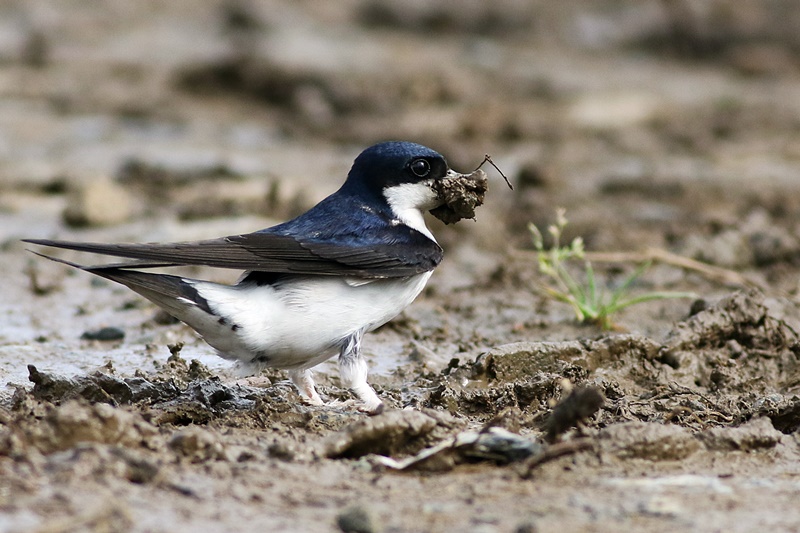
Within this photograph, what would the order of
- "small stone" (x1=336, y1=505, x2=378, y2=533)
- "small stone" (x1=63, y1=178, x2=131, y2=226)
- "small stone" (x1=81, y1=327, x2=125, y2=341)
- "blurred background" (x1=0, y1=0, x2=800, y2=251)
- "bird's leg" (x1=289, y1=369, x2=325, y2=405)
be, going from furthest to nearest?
"blurred background" (x1=0, y1=0, x2=800, y2=251) < "small stone" (x1=63, y1=178, x2=131, y2=226) < "small stone" (x1=81, y1=327, x2=125, y2=341) < "bird's leg" (x1=289, y1=369, x2=325, y2=405) < "small stone" (x1=336, y1=505, x2=378, y2=533)

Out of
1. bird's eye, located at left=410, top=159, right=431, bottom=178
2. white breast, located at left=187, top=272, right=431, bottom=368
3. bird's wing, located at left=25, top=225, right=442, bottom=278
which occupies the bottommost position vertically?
white breast, located at left=187, top=272, right=431, bottom=368

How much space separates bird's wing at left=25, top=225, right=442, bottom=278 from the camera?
4026mm

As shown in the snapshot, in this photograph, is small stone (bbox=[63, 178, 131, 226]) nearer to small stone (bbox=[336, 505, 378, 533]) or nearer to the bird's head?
the bird's head

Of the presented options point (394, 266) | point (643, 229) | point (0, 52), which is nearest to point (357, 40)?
point (0, 52)

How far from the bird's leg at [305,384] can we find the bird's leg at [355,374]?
0.78ft

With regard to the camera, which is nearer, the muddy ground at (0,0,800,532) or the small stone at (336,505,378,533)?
the small stone at (336,505,378,533)

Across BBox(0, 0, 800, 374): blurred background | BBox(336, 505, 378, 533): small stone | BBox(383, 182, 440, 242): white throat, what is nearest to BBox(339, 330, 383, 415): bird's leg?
BBox(383, 182, 440, 242): white throat

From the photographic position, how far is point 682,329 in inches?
192

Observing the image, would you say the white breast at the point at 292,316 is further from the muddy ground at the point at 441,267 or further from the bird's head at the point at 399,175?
the bird's head at the point at 399,175

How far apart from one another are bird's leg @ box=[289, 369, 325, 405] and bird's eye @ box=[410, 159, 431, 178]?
3.11 ft

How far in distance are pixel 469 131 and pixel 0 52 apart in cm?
485

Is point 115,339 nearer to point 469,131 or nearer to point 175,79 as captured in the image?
point 469,131

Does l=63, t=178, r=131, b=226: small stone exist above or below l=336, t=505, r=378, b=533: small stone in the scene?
below

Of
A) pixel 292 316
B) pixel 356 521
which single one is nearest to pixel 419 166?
pixel 292 316
